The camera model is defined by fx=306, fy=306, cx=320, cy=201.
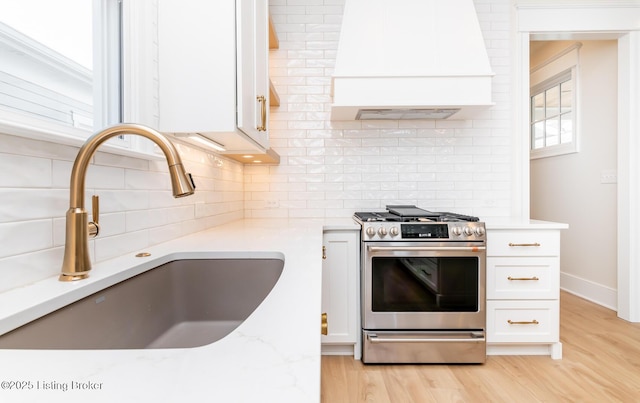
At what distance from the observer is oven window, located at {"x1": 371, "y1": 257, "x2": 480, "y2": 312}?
1.87 metres

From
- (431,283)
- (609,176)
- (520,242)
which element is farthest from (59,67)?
(609,176)

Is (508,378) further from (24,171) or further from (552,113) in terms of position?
(552,113)

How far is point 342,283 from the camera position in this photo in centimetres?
197

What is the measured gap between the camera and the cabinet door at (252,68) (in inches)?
47.7

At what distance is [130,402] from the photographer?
31cm

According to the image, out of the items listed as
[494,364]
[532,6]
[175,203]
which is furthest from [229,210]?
[532,6]

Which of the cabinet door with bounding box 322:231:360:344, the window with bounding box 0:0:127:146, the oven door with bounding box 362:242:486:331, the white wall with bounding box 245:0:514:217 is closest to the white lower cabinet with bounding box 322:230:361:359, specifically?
the cabinet door with bounding box 322:231:360:344

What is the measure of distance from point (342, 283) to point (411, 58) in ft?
5.13

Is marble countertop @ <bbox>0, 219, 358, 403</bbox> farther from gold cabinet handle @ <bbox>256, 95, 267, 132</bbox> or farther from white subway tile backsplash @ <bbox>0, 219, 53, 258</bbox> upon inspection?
gold cabinet handle @ <bbox>256, 95, 267, 132</bbox>

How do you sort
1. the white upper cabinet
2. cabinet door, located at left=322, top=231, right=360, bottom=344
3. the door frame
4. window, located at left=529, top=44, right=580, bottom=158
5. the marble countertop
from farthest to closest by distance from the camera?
window, located at left=529, top=44, right=580, bottom=158, the door frame, cabinet door, located at left=322, top=231, right=360, bottom=344, the white upper cabinet, the marble countertop

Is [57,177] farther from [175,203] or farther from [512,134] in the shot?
[512,134]

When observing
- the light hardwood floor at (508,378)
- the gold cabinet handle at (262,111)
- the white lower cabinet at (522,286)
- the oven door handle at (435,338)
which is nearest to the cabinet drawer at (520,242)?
the white lower cabinet at (522,286)

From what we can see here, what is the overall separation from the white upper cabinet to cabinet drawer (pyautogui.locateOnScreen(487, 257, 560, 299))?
176 centimetres

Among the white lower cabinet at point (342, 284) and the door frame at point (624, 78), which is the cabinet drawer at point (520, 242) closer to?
the door frame at point (624, 78)
